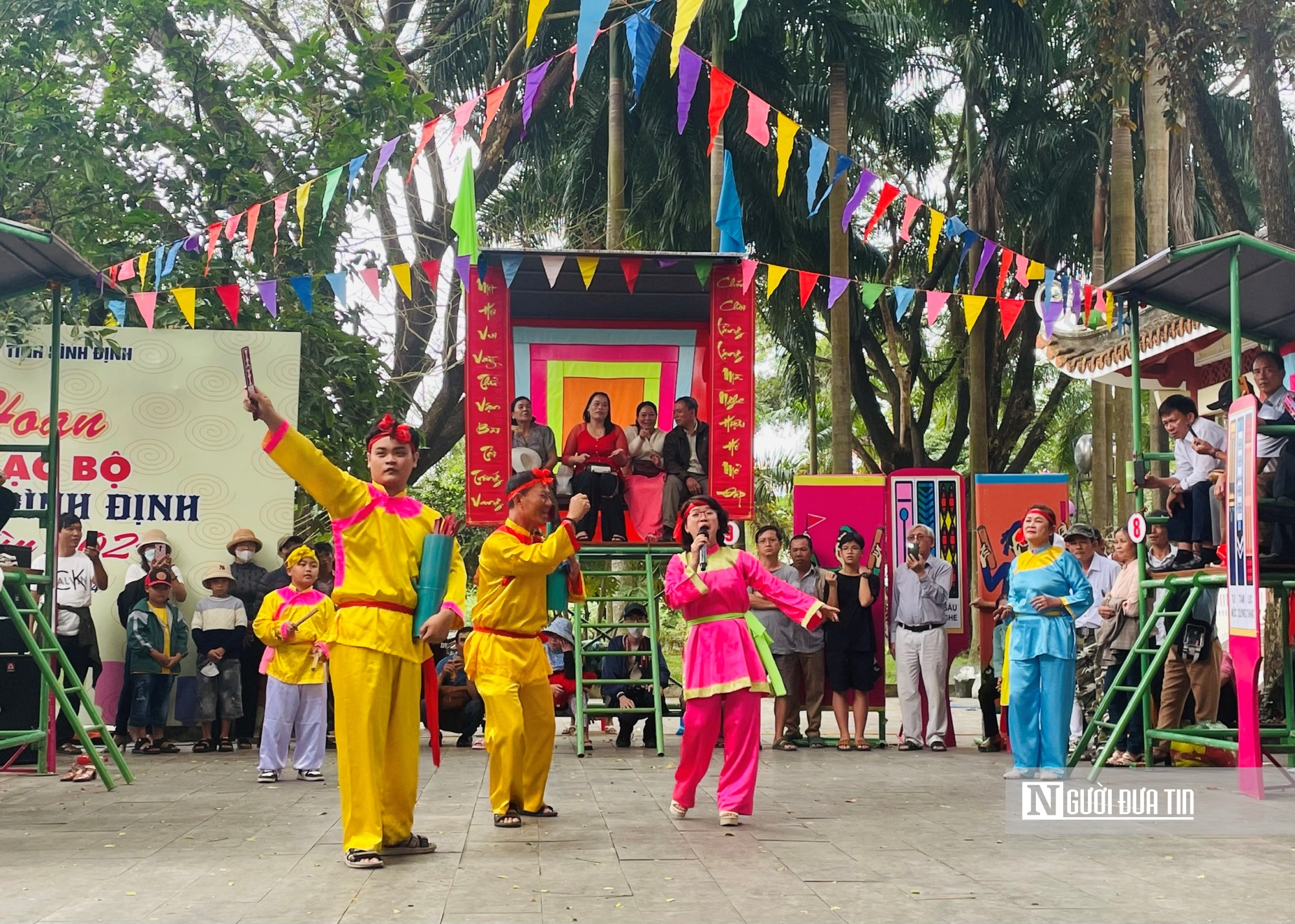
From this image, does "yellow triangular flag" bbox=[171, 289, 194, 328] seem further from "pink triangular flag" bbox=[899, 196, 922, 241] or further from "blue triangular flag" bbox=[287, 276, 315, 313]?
"pink triangular flag" bbox=[899, 196, 922, 241]

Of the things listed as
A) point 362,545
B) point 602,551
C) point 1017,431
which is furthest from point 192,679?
point 1017,431

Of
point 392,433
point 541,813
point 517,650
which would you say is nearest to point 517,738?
point 517,650

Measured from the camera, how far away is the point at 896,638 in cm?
1271

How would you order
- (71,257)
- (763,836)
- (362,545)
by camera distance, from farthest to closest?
(71,257)
(763,836)
(362,545)

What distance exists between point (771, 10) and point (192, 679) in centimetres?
1284

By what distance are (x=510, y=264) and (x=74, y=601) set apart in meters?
4.51

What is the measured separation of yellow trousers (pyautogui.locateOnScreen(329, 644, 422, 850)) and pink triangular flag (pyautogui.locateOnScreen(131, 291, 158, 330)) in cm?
729

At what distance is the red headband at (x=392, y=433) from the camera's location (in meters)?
6.44

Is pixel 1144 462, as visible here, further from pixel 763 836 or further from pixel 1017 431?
pixel 1017 431

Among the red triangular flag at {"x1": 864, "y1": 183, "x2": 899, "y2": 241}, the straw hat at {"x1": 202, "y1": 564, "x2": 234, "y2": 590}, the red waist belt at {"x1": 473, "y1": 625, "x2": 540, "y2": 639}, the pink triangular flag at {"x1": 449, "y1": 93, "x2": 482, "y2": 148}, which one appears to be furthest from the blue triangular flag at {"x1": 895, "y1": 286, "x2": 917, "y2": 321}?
the red waist belt at {"x1": 473, "y1": 625, "x2": 540, "y2": 639}

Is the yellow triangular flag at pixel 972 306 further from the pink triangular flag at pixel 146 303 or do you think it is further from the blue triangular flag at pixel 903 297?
the pink triangular flag at pixel 146 303

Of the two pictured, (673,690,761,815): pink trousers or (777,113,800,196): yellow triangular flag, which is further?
(777,113,800,196): yellow triangular flag

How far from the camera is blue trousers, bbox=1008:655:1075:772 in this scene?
9102 mm

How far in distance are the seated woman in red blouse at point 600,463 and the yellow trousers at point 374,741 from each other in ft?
21.2
